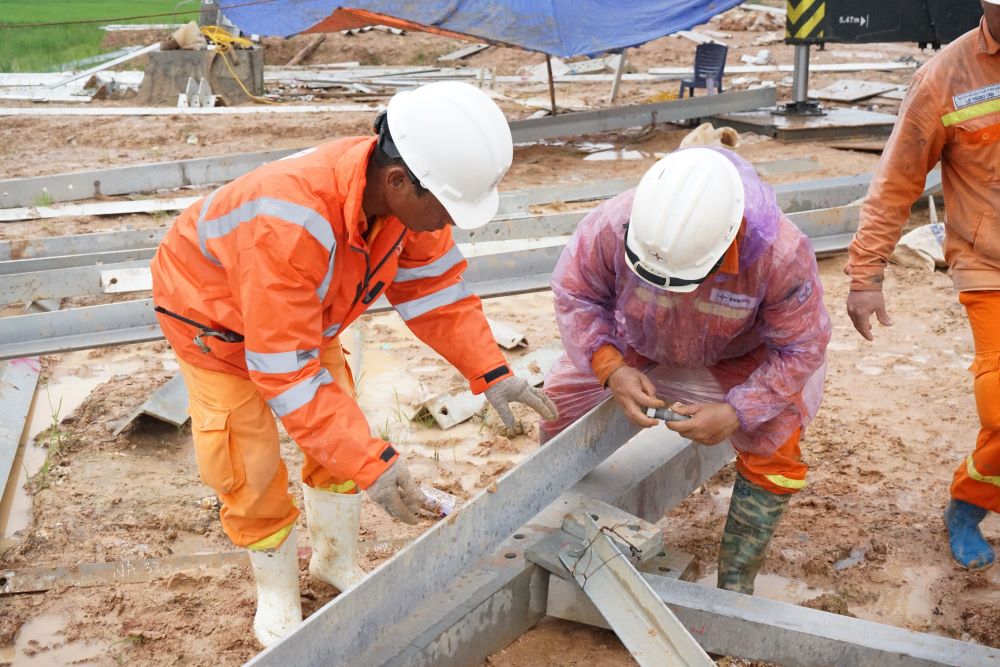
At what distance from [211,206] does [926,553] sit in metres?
2.77

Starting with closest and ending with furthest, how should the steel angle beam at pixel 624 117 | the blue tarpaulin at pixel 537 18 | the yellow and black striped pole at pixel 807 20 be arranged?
the blue tarpaulin at pixel 537 18
the yellow and black striped pole at pixel 807 20
the steel angle beam at pixel 624 117

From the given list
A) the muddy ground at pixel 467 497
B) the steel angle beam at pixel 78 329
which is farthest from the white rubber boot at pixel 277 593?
the steel angle beam at pixel 78 329

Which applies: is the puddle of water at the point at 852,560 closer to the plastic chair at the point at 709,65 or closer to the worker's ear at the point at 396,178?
the worker's ear at the point at 396,178

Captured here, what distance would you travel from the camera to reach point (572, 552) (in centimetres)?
290

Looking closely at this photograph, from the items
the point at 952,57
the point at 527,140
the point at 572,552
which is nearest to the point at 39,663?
the point at 572,552

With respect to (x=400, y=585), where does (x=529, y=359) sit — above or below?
below

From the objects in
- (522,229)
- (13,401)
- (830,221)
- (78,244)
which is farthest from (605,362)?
(78,244)

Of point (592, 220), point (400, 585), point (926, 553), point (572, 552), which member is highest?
point (592, 220)

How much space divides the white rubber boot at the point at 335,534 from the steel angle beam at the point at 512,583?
0.50m

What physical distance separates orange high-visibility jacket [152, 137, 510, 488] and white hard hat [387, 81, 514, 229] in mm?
141

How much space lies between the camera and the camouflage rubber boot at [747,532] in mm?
3123

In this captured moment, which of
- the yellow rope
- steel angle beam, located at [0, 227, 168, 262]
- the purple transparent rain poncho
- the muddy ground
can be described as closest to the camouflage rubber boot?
the purple transparent rain poncho

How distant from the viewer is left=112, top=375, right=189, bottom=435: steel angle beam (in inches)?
174

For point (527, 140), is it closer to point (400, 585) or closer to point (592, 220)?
point (592, 220)
